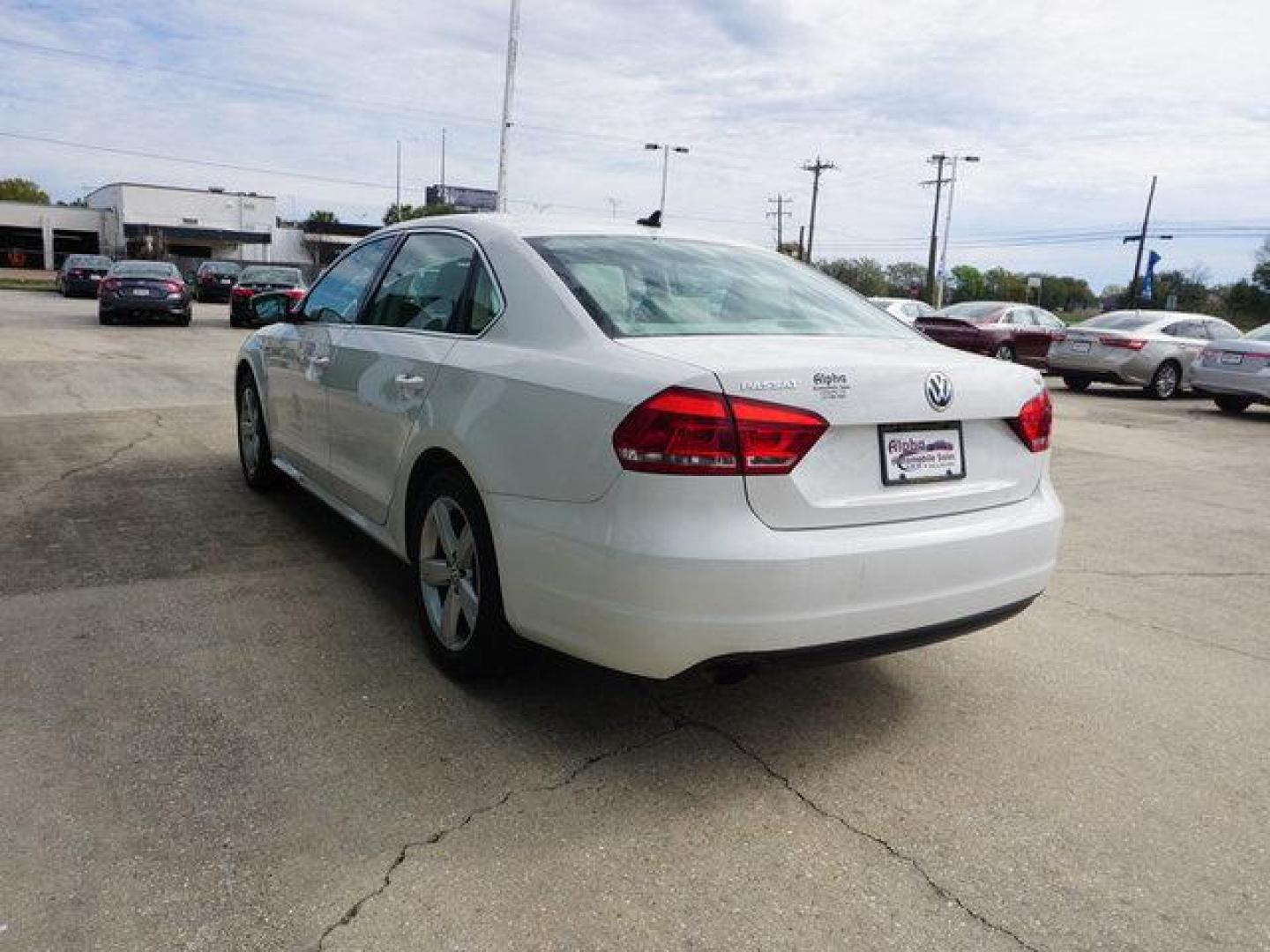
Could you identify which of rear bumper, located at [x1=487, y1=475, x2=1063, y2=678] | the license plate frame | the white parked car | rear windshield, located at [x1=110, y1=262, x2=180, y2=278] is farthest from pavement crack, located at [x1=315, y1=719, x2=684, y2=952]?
rear windshield, located at [x1=110, y1=262, x2=180, y2=278]

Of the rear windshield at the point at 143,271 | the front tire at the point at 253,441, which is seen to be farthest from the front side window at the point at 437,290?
the rear windshield at the point at 143,271

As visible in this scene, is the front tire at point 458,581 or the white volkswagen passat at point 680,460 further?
the front tire at point 458,581

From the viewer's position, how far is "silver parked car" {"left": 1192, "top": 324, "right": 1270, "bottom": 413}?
44.3ft

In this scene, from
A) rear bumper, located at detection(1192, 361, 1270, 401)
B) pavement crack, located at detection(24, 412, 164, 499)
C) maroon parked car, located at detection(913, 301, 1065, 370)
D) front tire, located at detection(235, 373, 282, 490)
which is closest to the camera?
front tire, located at detection(235, 373, 282, 490)

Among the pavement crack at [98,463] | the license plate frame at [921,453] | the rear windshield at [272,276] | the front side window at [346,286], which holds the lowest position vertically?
the pavement crack at [98,463]

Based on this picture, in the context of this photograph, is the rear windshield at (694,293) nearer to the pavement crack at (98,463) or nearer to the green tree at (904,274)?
the pavement crack at (98,463)

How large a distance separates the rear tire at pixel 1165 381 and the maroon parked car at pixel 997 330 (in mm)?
2933

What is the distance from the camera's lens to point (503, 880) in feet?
7.90

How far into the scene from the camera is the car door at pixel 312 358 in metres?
4.65

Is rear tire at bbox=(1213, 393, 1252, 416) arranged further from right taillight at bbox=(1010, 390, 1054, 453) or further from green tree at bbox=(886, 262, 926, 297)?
green tree at bbox=(886, 262, 926, 297)

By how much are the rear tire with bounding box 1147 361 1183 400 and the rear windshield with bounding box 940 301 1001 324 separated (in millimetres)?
3538

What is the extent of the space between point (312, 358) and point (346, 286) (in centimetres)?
40

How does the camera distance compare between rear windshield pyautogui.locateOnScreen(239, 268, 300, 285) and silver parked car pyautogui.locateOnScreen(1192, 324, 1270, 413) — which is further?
rear windshield pyautogui.locateOnScreen(239, 268, 300, 285)

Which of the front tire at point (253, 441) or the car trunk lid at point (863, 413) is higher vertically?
the car trunk lid at point (863, 413)
